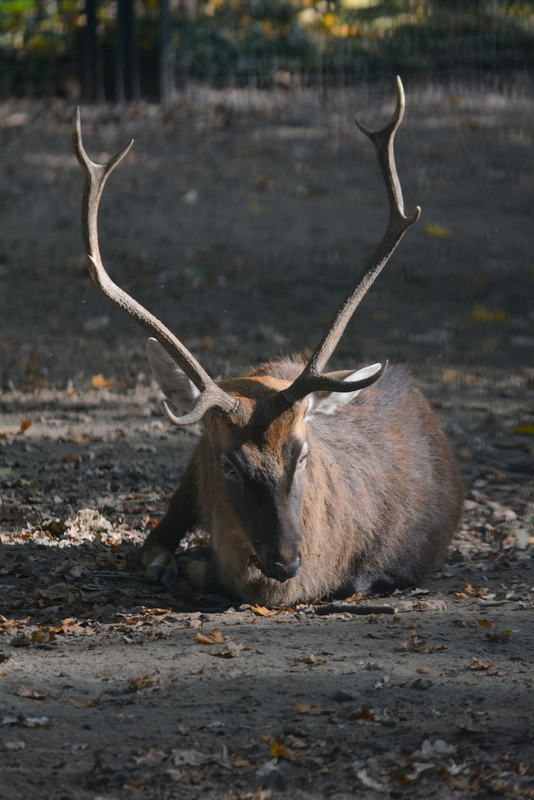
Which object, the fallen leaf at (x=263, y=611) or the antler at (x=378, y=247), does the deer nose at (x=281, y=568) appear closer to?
the fallen leaf at (x=263, y=611)

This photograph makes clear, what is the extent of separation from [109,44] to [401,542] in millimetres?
10275

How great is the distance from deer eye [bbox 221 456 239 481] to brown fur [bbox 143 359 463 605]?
36 millimetres

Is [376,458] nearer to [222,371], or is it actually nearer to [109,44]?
[222,371]

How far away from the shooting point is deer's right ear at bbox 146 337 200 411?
462cm

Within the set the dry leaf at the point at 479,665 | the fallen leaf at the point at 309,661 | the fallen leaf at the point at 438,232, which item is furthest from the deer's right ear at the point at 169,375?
the fallen leaf at the point at 438,232

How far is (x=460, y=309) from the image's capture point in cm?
945

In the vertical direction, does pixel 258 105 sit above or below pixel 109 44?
below

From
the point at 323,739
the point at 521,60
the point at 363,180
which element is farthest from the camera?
the point at 521,60

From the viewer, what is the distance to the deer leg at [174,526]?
511 centimetres

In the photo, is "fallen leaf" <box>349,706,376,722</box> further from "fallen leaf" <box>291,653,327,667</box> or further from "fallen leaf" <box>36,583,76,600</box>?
"fallen leaf" <box>36,583,76,600</box>

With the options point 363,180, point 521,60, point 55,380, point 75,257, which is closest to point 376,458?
point 55,380

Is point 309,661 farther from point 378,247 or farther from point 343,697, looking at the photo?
point 378,247

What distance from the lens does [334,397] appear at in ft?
15.7

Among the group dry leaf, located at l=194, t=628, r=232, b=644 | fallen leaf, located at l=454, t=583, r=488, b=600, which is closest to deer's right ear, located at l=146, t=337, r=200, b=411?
dry leaf, located at l=194, t=628, r=232, b=644
